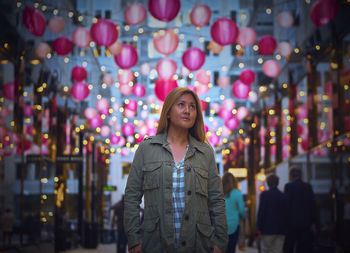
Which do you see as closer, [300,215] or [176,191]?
[176,191]

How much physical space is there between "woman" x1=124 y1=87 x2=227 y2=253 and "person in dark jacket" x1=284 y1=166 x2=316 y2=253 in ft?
20.6

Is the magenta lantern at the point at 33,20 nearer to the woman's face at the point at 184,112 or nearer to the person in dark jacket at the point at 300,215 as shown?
the person in dark jacket at the point at 300,215

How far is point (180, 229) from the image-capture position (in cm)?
394

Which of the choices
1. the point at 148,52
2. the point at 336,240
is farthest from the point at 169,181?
the point at 148,52

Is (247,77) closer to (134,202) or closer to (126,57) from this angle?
(126,57)

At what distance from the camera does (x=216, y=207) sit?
13.7 ft

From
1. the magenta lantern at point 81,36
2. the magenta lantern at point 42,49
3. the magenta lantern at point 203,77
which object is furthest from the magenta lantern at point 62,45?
the magenta lantern at point 203,77

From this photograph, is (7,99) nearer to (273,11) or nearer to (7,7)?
(7,7)

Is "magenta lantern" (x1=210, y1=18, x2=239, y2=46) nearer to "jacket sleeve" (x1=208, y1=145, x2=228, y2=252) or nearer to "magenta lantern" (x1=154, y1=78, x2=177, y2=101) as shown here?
"magenta lantern" (x1=154, y1=78, x2=177, y2=101)

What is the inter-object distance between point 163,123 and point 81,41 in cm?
848

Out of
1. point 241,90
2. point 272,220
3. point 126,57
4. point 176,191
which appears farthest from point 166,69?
point 176,191

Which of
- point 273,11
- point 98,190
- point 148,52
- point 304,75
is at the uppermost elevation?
point 148,52

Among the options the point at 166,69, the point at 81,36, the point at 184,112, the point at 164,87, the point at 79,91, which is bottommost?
the point at 184,112

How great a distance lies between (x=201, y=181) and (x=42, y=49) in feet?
31.7
